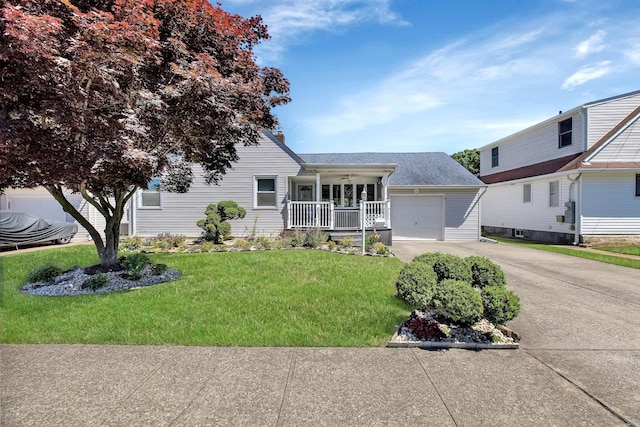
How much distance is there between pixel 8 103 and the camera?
4.57 m

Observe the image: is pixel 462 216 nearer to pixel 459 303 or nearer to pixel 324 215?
pixel 324 215

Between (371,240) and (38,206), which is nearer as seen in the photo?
(371,240)

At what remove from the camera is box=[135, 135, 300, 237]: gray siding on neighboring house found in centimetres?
1403

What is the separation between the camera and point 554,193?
15.7 metres

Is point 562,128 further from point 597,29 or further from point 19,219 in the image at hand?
point 19,219

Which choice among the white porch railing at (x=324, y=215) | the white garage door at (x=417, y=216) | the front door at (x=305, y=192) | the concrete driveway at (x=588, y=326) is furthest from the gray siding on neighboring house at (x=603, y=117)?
the front door at (x=305, y=192)

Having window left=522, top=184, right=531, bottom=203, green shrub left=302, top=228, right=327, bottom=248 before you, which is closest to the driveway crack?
green shrub left=302, top=228, right=327, bottom=248

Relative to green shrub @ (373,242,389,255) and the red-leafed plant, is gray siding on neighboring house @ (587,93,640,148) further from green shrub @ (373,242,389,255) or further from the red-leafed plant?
the red-leafed plant

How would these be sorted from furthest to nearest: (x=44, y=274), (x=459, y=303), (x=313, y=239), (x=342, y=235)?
(x=342, y=235) < (x=313, y=239) < (x=44, y=274) < (x=459, y=303)

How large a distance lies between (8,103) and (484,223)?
2297 cm

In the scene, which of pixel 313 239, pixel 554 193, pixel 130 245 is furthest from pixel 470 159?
pixel 130 245

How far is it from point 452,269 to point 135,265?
6.21m

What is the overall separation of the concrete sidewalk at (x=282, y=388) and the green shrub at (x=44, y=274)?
10.8 feet

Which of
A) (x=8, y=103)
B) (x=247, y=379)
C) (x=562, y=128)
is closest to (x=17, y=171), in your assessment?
(x=8, y=103)
